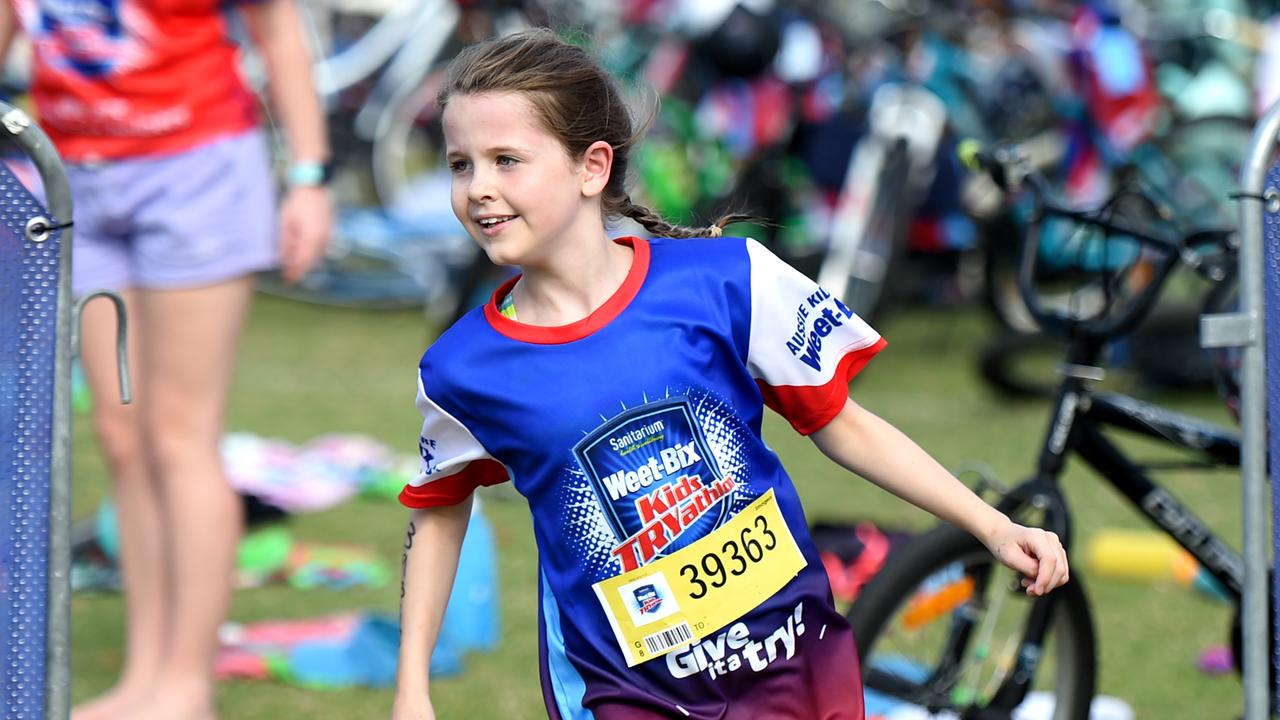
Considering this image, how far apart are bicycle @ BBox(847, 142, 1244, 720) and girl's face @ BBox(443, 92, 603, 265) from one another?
119 centimetres

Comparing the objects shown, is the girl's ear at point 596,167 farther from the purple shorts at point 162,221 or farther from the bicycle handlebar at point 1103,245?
the purple shorts at point 162,221

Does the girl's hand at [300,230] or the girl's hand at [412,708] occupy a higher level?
the girl's hand at [412,708]

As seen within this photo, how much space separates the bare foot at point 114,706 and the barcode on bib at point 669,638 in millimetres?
1778

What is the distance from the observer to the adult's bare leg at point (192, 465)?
346 centimetres

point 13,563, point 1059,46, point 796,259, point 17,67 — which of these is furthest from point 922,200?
point 13,563

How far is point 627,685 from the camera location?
2.22 meters

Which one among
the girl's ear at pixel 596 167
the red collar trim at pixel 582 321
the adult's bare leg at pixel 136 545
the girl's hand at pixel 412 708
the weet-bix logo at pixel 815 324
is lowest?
the adult's bare leg at pixel 136 545

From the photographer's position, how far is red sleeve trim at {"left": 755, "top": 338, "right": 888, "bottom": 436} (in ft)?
7.50

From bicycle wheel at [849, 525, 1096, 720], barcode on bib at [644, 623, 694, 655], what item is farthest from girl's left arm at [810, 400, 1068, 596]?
bicycle wheel at [849, 525, 1096, 720]

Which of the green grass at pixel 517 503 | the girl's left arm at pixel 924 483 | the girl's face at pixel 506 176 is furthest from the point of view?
the green grass at pixel 517 503

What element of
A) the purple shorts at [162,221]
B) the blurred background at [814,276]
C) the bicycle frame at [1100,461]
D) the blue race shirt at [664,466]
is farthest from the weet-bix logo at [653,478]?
the purple shorts at [162,221]

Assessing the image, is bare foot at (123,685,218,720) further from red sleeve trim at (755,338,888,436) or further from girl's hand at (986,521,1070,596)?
girl's hand at (986,521,1070,596)

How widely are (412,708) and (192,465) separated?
4.76 feet

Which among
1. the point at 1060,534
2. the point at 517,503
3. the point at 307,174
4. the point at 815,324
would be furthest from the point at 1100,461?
the point at 517,503
